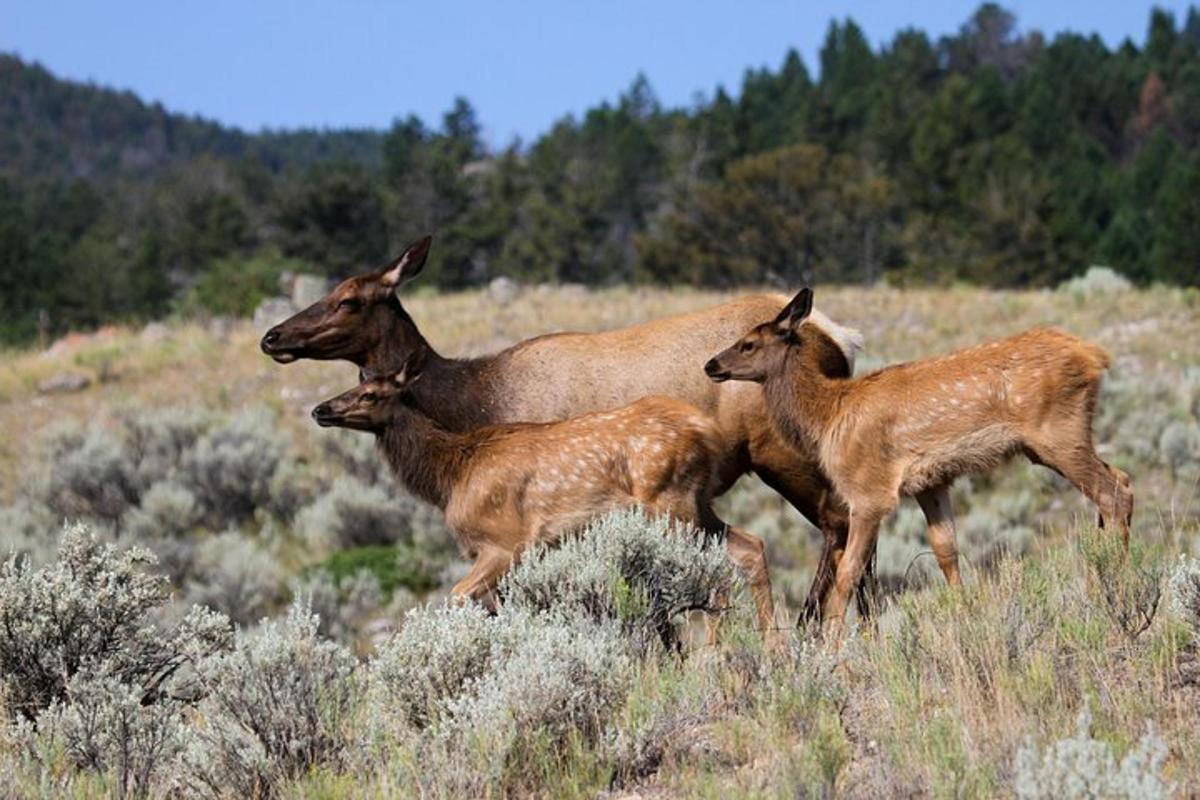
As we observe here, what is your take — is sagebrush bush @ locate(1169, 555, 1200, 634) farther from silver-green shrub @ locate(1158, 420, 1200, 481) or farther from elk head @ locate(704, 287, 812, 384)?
silver-green shrub @ locate(1158, 420, 1200, 481)

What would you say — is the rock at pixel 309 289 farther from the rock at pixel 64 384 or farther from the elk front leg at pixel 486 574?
the elk front leg at pixel 486 574

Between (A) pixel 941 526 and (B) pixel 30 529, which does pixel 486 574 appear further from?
(B) pixel 30 529

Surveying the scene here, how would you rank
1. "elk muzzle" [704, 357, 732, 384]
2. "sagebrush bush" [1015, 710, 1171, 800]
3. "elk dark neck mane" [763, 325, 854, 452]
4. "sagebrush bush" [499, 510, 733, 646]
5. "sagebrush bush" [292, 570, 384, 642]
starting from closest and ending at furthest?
"sagebrush bush" [1015, 710, 1171, 800]
"sagebrush bush" [499, 510, 733, 646]
"elk dark neck mane" [763, 325, 854, 452]
"elk muzzle" [704, 357, 732, 384]
"sagebrush bush" [292, 570, 384, 642]

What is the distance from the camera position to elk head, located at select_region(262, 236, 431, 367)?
9820mm

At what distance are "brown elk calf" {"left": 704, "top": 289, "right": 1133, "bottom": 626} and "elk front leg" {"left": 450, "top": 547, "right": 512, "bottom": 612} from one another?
1698mm

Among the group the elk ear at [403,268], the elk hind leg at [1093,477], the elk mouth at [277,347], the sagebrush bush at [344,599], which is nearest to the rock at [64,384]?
the sagebrush bush at [344,599]

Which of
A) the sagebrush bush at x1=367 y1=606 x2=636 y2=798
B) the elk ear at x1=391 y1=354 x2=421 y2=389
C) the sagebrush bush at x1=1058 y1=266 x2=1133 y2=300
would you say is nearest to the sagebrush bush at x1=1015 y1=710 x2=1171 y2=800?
the sagebrush bush at x1=367 y1=606 x2=636 y2=798

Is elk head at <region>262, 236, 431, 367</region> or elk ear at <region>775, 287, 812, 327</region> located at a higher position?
elk head at <region>262, 236, 431, 367</region>

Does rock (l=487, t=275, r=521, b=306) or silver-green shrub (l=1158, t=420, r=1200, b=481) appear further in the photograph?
rock (l=487, t=275, r=521, b=306)

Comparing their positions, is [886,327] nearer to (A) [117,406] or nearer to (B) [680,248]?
(A) [117,406]

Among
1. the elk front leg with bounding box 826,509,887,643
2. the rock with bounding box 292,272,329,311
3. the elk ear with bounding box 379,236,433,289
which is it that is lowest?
the elk front leg with bounding box 826,509,887,643

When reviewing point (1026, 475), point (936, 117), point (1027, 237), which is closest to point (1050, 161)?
point (936, 117)

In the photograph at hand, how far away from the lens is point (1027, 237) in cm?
5397

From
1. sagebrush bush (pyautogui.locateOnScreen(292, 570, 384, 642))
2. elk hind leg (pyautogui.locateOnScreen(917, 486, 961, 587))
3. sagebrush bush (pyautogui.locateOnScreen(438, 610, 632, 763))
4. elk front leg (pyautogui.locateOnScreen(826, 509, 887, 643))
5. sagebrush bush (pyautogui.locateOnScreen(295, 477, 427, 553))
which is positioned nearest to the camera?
sagebrush bush (pyautogui.locateOnScreen(438, 610, 632, 763))
